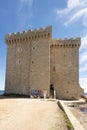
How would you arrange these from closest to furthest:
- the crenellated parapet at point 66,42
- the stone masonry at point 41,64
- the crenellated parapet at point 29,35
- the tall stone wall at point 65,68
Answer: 1. the stone masonry at point 41,64
2. the crenellated parapet at point 29,35
3. the tall stone wall at point 65,68
4. the crenellated parapet at point 66,42

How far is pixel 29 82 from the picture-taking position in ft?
89.1

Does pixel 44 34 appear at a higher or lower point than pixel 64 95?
higher

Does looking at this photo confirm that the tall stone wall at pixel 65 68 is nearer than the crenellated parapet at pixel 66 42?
Yes

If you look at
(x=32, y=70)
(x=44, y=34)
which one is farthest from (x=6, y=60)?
(x=44, y=34)

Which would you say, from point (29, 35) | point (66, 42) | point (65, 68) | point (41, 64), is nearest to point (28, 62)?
point (41, 64)

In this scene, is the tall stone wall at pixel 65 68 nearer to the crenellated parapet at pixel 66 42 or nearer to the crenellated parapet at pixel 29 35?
the crenellated parapet at pixel 66 42

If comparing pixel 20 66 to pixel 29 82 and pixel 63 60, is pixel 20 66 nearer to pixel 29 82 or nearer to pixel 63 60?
pixel 29 82

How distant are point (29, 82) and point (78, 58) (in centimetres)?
940

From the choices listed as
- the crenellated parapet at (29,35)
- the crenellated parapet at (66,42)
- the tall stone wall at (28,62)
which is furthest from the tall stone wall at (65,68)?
the tall stone wall at (28,62)

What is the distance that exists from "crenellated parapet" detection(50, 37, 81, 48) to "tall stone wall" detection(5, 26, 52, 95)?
11.5ft

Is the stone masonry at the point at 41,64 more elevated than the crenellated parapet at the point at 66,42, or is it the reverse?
the crenellated parapet at the point at 66,42

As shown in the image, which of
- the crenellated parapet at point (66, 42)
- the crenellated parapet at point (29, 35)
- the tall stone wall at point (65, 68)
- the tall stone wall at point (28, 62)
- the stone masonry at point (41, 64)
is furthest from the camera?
the crenellated parapet at point (66, 42)

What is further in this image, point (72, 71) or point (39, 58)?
point (72, 71)

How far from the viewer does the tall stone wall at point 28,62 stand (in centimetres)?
2686
